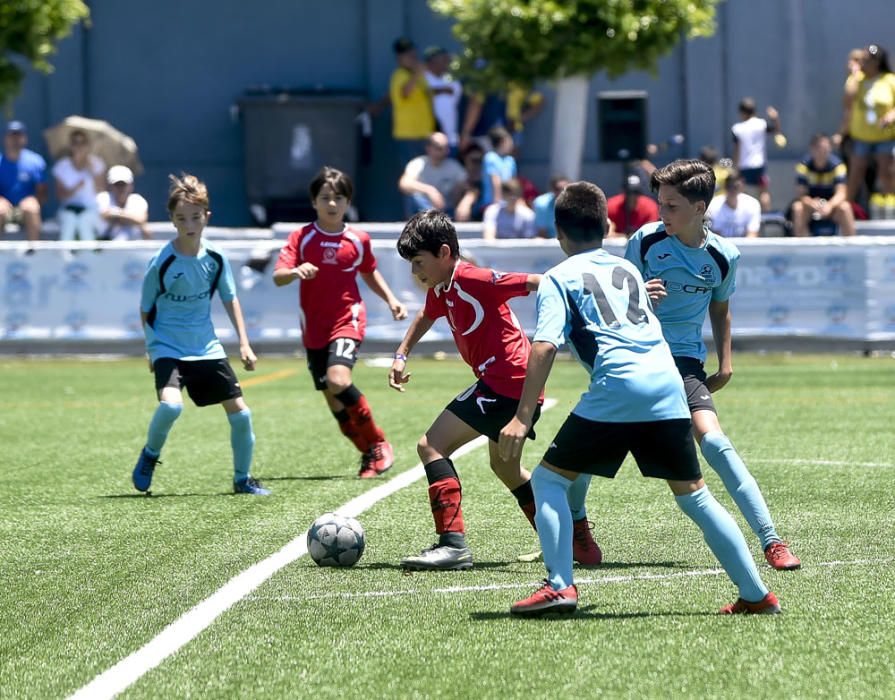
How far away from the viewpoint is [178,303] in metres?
9.57

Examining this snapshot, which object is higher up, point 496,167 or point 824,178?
point 496,167

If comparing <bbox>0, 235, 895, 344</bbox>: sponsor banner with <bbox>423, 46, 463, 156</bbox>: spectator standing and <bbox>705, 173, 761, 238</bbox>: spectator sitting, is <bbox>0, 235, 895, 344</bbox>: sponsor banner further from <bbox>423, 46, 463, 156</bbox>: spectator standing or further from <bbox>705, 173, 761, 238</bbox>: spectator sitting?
<bbox>423, 46, 463, 156</bbox>: spectator standing

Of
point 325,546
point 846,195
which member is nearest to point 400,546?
point 325,546

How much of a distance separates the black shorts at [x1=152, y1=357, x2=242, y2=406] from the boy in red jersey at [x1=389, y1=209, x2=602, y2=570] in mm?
2615

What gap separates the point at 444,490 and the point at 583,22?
47.1 feet

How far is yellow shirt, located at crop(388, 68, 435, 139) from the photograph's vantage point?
23.2 metres

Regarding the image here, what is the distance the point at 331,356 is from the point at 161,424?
1.38 m

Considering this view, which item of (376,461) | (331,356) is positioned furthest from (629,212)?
(376,461)

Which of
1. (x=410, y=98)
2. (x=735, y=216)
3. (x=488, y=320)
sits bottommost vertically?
(x=488, y=320)

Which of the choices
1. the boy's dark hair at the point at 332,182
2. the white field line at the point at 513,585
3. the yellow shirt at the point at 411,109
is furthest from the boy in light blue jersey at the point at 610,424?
the yellow shirt at the point at 411,109

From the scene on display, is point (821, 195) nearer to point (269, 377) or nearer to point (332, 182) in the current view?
point (269, 377)

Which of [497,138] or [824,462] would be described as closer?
[824,462]

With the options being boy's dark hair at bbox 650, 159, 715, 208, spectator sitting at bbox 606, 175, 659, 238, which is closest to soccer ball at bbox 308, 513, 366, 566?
boy's dark hair at bbox 650, 159, 715, 208

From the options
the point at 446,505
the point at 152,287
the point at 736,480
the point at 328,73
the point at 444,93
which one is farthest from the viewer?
the point at 328,73
